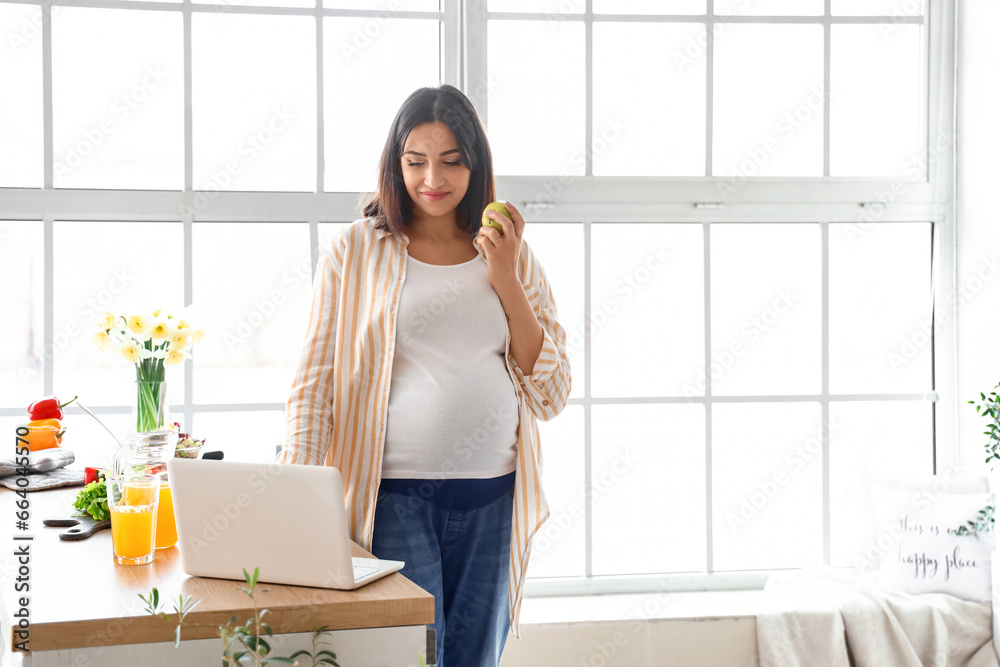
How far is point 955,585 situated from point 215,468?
6.35 ft

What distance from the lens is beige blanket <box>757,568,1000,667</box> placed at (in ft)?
6.79

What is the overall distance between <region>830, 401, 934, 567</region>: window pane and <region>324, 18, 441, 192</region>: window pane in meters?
1.51

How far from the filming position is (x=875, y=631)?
2.07 m

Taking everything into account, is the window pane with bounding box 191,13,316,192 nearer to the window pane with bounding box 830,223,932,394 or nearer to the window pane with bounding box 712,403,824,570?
the window pane with bounding box 712,403,824,570

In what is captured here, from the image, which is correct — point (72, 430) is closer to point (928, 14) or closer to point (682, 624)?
point (682, 624)

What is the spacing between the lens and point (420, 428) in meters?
1.46

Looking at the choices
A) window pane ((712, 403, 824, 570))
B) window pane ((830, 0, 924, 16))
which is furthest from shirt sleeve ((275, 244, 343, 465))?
window pane ((830, 0, 924, 16))

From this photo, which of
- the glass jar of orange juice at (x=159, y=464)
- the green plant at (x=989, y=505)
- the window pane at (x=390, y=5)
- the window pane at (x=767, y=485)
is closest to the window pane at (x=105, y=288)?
the glass jar of orange juice at (x=159, y=464)

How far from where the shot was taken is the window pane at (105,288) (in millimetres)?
2131

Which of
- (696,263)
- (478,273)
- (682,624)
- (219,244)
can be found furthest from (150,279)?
(682,624)

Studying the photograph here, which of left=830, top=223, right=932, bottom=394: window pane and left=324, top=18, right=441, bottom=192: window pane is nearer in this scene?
left=324, top=18, right=441, bottom=192: window pane

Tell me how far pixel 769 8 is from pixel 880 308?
0.92 metres

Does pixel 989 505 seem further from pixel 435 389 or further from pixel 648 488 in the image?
pixel 435 389

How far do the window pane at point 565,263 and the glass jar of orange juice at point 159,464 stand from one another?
1123 mm
